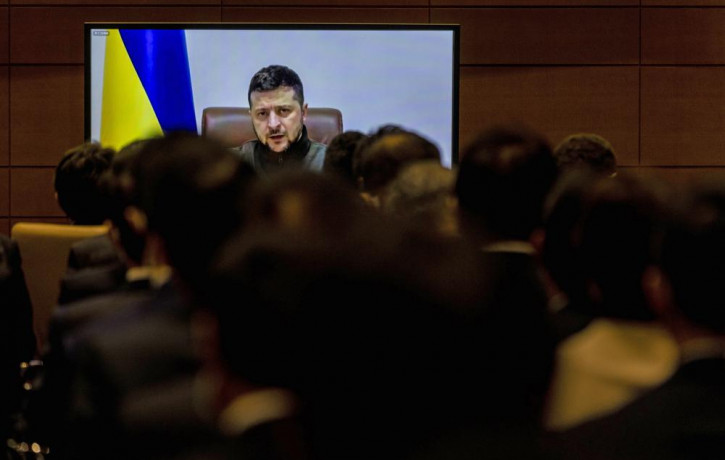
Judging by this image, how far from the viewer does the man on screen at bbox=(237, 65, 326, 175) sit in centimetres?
537

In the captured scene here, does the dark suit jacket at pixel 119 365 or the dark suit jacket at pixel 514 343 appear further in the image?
the dark suit jacket at pixel 119 365

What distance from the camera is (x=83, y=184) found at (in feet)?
9.95

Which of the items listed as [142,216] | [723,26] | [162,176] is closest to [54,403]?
[142,216]

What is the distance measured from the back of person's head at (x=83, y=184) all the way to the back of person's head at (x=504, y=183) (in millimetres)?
1327

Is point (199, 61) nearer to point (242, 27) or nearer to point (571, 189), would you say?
point (242, 27)

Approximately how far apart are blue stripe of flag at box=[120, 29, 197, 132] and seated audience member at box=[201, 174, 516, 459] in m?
5.25

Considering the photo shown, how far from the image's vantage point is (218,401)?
3.49 feet

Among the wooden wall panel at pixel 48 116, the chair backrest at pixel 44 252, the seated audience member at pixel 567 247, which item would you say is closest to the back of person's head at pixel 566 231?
the seated audience member at pixel 567 247

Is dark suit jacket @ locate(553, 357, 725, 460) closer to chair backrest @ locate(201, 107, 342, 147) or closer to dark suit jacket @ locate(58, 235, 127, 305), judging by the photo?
dark suit jacket @ locate(58, 235, 127, 305)

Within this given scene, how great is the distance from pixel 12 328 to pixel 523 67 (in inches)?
181

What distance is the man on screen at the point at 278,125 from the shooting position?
5367 millimetres

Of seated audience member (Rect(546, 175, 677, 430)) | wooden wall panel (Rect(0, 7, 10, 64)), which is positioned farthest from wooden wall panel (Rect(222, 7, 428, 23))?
seated audience member (Rect(546, 175, 677, 430))

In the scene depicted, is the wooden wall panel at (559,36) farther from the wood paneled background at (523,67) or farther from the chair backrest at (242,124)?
the chair backrest at (242,124)

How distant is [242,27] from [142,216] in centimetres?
460
